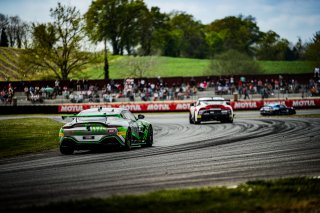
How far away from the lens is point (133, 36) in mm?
93562

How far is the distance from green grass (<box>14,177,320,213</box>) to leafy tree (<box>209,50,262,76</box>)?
6849 centimetres

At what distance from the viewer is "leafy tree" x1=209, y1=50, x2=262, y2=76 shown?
247 feet

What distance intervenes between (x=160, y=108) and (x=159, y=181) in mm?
35429

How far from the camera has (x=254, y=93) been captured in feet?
154

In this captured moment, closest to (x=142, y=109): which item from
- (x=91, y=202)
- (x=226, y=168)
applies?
(x=226, y=168)

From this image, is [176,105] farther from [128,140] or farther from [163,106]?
[128,140]

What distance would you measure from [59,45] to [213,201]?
192 feet

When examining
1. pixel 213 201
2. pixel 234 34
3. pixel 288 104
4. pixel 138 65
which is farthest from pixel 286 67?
pixel 213 201

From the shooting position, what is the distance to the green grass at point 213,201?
588cm

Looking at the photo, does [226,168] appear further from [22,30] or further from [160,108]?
[22,30]

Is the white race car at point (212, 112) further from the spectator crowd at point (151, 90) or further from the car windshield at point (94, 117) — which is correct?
Answer: the spectator crowd at point (151, 90)

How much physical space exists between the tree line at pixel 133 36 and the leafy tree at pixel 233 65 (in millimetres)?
2585

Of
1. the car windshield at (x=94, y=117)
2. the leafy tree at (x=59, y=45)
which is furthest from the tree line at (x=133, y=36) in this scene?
the car windshield at (x=94, y=117)

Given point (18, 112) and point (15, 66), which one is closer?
point (18, 112)
